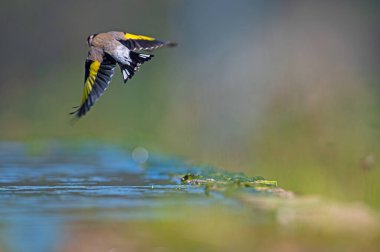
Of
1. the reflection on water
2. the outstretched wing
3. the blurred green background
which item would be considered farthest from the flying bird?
the blurred green background

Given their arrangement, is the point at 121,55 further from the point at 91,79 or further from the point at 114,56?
the point at 91,79

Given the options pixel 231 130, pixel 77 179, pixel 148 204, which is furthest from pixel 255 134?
pixel 148 204

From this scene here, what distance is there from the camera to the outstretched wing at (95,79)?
8.94 metres

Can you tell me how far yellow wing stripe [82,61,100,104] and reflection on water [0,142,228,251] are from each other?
28.2 inches

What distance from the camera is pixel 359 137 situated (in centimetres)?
1036

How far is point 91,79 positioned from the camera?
920cm

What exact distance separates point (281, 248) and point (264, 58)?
1162 cm

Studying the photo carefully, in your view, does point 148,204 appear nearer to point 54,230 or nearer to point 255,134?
point 54,230

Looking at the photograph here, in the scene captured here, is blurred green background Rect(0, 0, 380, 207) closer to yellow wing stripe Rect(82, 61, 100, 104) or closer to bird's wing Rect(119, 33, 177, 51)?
bird's wing Rect(119, 33, 177, 51)

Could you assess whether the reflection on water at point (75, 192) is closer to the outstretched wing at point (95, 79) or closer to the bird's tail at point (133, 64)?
the outstretched wing at point (95, 79)

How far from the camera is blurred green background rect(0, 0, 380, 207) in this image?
32.5 ft

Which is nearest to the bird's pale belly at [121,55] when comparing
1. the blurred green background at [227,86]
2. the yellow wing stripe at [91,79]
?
the yellow wing stripe at [91,79]

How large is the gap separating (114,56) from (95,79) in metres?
0.33

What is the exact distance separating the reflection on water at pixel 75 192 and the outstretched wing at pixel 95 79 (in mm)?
672
